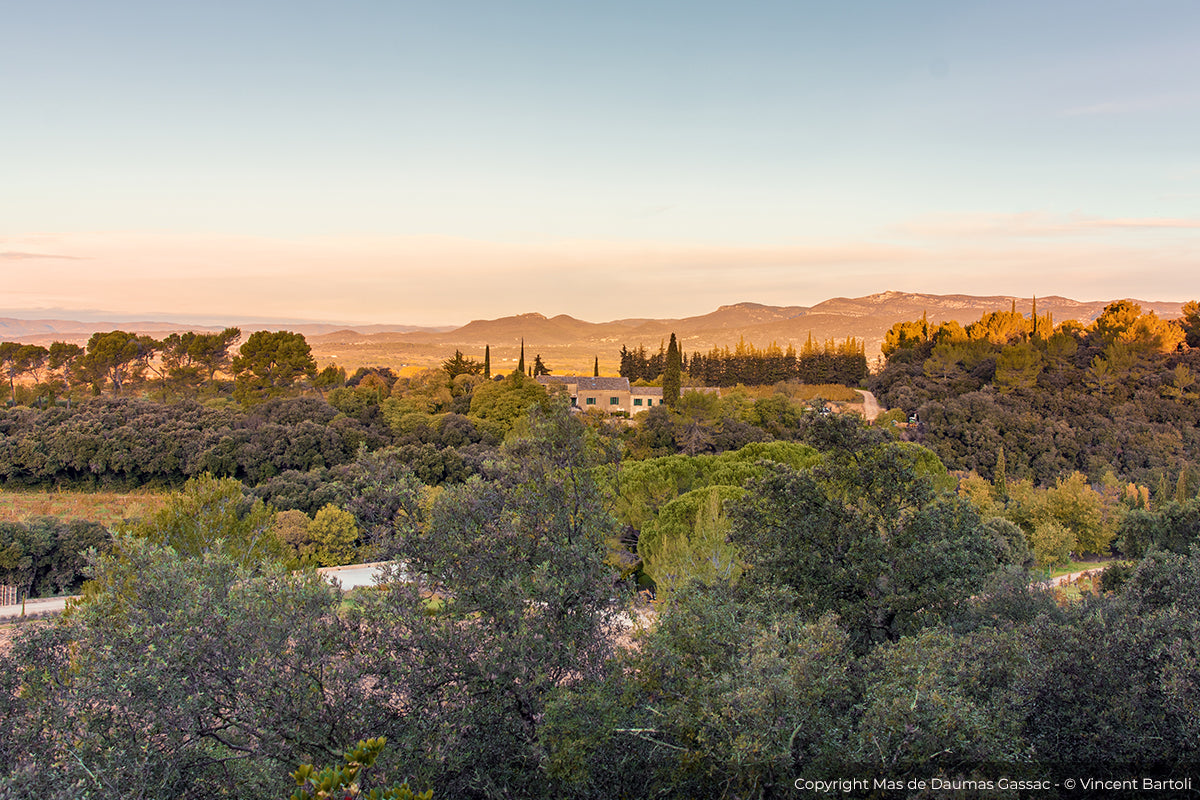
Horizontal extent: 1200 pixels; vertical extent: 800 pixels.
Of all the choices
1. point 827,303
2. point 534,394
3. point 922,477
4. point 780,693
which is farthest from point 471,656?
point 827,303

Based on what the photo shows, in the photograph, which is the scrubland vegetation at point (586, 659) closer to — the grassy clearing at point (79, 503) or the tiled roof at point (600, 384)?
the grassy clearing at point (79, 503)

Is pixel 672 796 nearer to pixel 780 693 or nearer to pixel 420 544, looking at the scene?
pixel 780 693

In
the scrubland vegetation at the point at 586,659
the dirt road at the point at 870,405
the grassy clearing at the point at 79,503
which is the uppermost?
the scrubland vegetation at the point at 586,659

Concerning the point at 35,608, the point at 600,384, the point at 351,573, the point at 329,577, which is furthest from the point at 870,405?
the point at 35,608

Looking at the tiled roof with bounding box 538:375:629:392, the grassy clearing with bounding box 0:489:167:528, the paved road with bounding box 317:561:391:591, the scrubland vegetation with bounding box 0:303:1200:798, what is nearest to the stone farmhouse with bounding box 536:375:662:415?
the tiled roof with bounding box 538:375:629:392

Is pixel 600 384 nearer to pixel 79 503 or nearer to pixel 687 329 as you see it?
pixel 79 503

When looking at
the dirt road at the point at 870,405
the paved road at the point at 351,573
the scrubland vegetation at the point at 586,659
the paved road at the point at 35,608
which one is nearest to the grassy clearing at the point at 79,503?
the paved road at the point at 35,608

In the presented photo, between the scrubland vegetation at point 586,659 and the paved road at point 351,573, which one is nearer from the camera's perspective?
the scrubland vegetation at point 586,659
